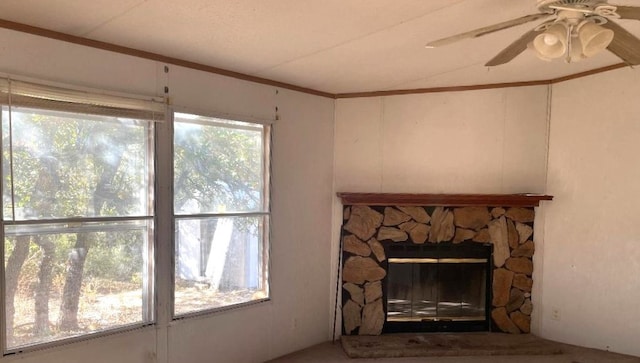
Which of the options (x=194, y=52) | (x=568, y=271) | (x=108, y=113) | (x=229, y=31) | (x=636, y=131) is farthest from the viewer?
(x=568, y=271)

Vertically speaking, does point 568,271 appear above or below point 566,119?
below

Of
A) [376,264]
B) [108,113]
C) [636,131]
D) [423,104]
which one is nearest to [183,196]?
[108,113]

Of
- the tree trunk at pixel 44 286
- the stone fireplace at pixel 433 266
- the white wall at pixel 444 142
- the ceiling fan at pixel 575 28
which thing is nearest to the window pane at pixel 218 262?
the tree trunk at pixel 44 286

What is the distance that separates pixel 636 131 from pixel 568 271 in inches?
53.9

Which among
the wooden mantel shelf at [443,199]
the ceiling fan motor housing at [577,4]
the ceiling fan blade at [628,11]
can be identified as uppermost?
the ceiling fan motor housing at [577,4]

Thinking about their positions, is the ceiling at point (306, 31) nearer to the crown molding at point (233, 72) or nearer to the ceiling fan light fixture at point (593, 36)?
the crown molding at point (233, 72)

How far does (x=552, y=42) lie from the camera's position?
1742 millimetres

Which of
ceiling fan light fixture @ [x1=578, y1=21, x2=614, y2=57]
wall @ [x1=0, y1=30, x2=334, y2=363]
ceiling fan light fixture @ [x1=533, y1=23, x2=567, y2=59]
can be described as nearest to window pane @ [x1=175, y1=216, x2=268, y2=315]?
wall @ [x1=0, y1=30, x2=334, y2=363]

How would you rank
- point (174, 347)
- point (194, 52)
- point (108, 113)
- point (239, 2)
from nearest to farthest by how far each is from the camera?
point (239, 2) < point (108, 113) < point (194, 52) < point (174, 347)

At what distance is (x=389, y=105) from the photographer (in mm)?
4062

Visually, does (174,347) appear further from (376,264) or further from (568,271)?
(568,271)

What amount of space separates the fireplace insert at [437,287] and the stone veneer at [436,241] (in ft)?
0.25

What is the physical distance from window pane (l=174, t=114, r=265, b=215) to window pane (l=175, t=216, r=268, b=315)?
13 centimetres

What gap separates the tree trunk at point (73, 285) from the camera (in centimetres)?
251
